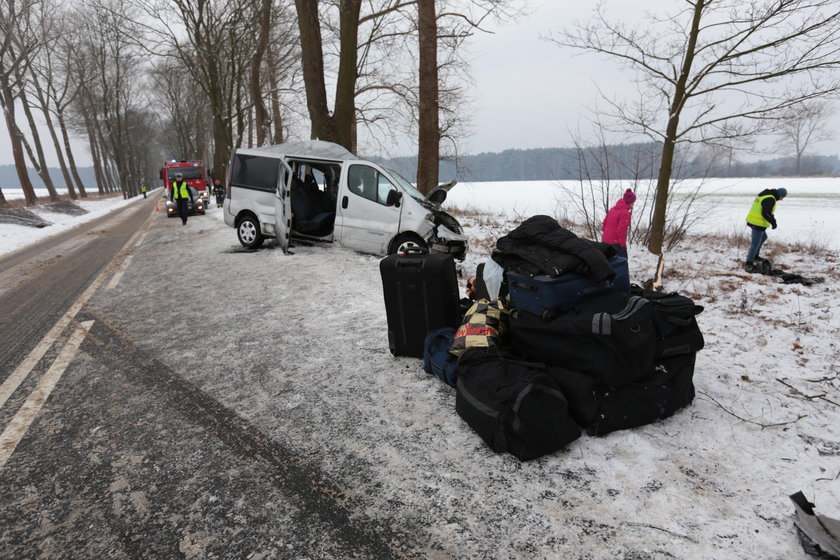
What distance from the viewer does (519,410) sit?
2.38 metres

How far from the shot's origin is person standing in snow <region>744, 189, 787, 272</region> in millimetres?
9180

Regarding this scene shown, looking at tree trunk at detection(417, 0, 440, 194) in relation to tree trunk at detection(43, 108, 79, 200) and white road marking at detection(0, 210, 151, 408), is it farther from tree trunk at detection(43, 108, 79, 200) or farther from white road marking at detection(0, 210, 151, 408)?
tree trunk at detection(43, 108, 79, 200)

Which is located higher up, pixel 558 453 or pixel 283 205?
pixel 283 205

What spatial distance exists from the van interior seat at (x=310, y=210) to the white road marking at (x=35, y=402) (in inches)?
208

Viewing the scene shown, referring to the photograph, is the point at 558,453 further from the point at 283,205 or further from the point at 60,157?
the point at 60,157

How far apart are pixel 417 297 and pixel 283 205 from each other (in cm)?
561

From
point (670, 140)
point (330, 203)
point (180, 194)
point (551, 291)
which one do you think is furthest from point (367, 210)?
point (180, 194)

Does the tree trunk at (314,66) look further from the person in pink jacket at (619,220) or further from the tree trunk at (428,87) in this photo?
the person in pink jacket at (619,220)

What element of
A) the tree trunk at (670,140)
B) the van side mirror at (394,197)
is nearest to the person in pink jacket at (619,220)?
the tree trunk at (670,140)

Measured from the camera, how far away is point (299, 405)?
3115 millimetres

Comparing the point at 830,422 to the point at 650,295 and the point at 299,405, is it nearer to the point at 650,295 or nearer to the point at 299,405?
the point at 650,295

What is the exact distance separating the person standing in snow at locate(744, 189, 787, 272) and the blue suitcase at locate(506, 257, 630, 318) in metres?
8.49

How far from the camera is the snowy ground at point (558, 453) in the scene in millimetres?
1986

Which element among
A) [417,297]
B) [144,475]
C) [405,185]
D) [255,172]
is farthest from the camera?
[255,172]
